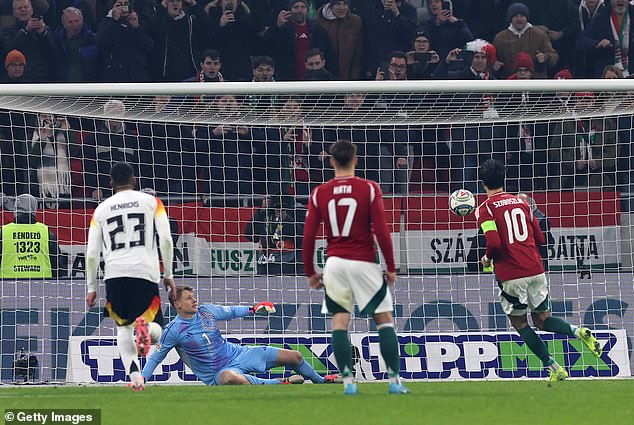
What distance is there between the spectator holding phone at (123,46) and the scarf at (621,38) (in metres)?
6.85

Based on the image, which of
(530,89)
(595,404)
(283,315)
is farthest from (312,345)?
(595,404)

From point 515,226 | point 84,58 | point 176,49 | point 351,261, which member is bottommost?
point 351,261

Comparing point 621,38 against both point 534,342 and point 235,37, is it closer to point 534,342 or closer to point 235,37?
point 235,37

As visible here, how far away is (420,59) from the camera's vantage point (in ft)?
58.1

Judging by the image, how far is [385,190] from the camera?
50.5 feet

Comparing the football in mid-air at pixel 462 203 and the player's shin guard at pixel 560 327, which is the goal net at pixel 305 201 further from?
the player's shin guard at pixel 560 327

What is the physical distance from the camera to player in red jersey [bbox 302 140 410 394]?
373 inches

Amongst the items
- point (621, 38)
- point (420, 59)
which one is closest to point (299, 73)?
point (420, 59)

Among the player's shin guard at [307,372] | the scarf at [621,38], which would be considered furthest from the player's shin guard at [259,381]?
the scarf at [621,38]

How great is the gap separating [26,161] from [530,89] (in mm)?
6294

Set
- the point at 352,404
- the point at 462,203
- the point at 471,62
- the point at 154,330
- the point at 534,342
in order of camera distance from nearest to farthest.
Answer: the point at 352,404, the point at 154,330, the point at 534,342, the point at 462,203, the point at 471,62

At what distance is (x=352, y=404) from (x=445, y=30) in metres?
10.5

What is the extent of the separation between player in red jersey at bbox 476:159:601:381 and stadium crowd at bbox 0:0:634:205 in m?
2.46

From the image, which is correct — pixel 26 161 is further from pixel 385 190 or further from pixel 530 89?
pixel 530 89
